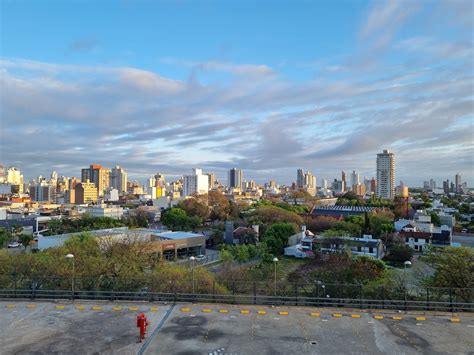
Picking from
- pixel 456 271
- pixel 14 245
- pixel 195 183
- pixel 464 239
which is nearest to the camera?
pixel 456 271

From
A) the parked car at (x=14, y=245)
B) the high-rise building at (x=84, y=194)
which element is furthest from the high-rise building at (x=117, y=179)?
the parked car at (x=14, y=245)

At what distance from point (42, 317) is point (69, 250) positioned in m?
8.66

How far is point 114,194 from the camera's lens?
443 feet

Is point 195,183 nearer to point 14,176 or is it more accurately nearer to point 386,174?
point 386,174

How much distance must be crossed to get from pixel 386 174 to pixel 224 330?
147 metres

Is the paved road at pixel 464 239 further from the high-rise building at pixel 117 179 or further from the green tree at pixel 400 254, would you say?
the high-rise building at pixel 117 179

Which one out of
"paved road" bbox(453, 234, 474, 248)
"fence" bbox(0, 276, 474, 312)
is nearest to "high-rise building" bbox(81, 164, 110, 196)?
"paved road" bbox(453, 234, 474, 248)

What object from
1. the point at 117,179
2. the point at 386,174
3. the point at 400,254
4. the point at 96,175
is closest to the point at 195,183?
the point at 96,175

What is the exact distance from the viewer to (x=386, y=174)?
14488 cm

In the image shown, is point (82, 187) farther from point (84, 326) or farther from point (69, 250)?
point (84, 326)

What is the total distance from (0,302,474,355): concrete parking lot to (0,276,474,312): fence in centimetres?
54

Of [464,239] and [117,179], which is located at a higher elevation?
[117,179]

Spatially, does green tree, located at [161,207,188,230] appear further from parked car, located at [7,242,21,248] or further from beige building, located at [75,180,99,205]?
beige building, located at [75,180,99,205]

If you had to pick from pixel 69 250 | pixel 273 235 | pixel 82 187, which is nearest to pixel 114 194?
pixel 82 187
